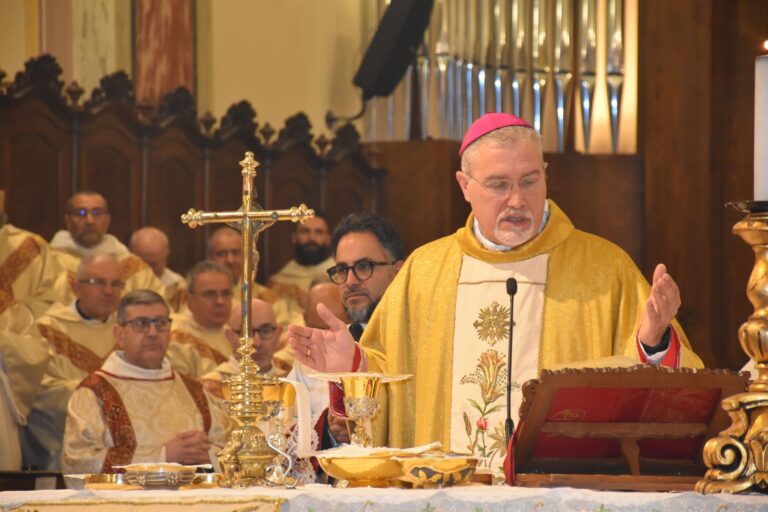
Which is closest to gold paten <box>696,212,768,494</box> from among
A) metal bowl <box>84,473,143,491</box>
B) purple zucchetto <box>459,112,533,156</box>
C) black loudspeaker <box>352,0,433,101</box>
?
metal bowl <box>84,473,143,491</box>

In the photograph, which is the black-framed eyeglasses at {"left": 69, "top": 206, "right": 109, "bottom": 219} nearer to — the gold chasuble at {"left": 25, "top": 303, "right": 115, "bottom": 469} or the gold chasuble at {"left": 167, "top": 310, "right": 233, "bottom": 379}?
the gold chasuble at {"left": 25, "top": 303, "right": 115, "bottom": 469}

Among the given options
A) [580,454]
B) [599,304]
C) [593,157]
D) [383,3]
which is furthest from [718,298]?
[580,454]

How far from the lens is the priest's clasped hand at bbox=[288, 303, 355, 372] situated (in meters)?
3.67

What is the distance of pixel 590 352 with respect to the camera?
4445mm

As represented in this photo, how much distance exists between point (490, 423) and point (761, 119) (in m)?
1.82

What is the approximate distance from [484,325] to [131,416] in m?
3.43

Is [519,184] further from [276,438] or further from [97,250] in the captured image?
[97,250]

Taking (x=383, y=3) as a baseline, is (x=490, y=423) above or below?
below

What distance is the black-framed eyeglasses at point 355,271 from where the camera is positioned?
522 centimetres

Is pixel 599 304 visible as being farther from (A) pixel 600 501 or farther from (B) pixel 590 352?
(A) pixel 600 501

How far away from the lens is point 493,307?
15.3 ft

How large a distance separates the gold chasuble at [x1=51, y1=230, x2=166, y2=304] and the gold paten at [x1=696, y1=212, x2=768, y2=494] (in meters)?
7.04

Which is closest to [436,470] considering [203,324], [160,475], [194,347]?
[160,475]

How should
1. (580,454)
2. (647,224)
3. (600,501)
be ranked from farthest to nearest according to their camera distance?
(647,224), (580,454), (600,501)
